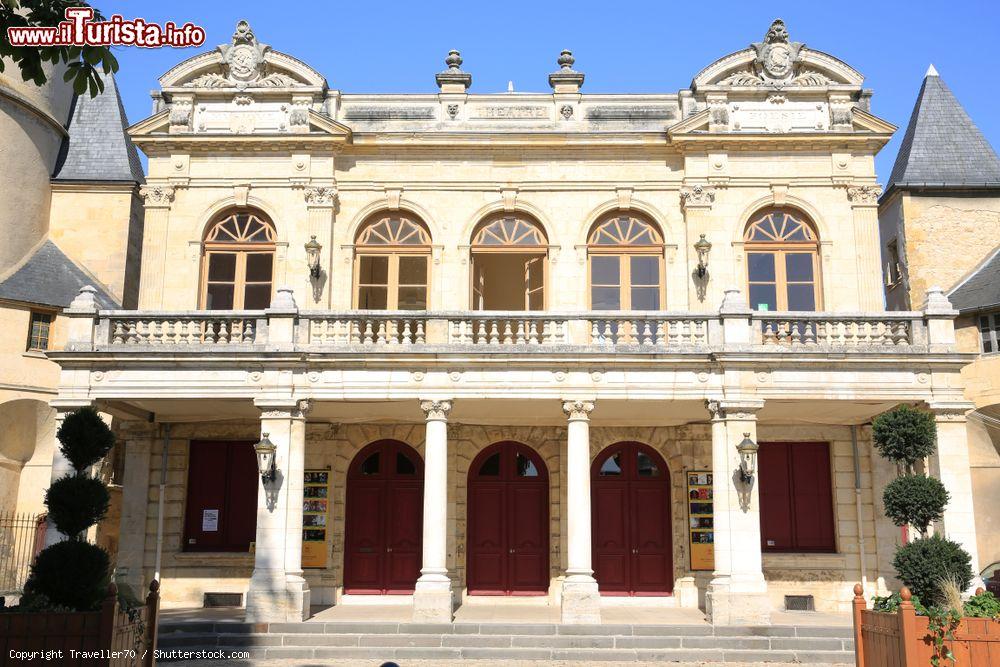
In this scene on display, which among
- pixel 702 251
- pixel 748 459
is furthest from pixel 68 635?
pixel 702 251

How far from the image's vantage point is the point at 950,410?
54.4ft

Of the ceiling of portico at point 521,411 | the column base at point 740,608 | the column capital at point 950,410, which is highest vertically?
the ceiling of portico at point 521,411

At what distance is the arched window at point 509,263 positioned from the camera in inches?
805

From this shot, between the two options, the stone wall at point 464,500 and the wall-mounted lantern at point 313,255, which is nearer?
the stone wall at point 464,500

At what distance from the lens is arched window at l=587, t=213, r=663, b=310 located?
66.3ft

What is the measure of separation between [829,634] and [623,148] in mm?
10635

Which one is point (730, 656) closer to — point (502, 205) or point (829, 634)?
point (829, 634)

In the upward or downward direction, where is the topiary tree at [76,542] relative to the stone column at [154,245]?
downward

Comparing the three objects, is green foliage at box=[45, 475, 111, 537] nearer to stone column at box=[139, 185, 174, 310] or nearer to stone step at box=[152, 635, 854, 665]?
stone step at box=[152, 635, 854, 665]

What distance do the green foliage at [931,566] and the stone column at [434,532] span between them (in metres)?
7.61

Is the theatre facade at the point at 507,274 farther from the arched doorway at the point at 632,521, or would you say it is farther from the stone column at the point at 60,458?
the stone column at the point at 60,458

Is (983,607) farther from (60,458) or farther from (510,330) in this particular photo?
(60,458)

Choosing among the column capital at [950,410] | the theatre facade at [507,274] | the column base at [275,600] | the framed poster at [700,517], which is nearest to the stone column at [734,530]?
the theatre facade at [507,274]

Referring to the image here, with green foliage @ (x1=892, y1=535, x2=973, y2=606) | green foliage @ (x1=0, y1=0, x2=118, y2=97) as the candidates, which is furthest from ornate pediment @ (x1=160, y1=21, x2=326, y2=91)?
green foliage @ (x1=892, y1=535, x2=973, y2=606)
